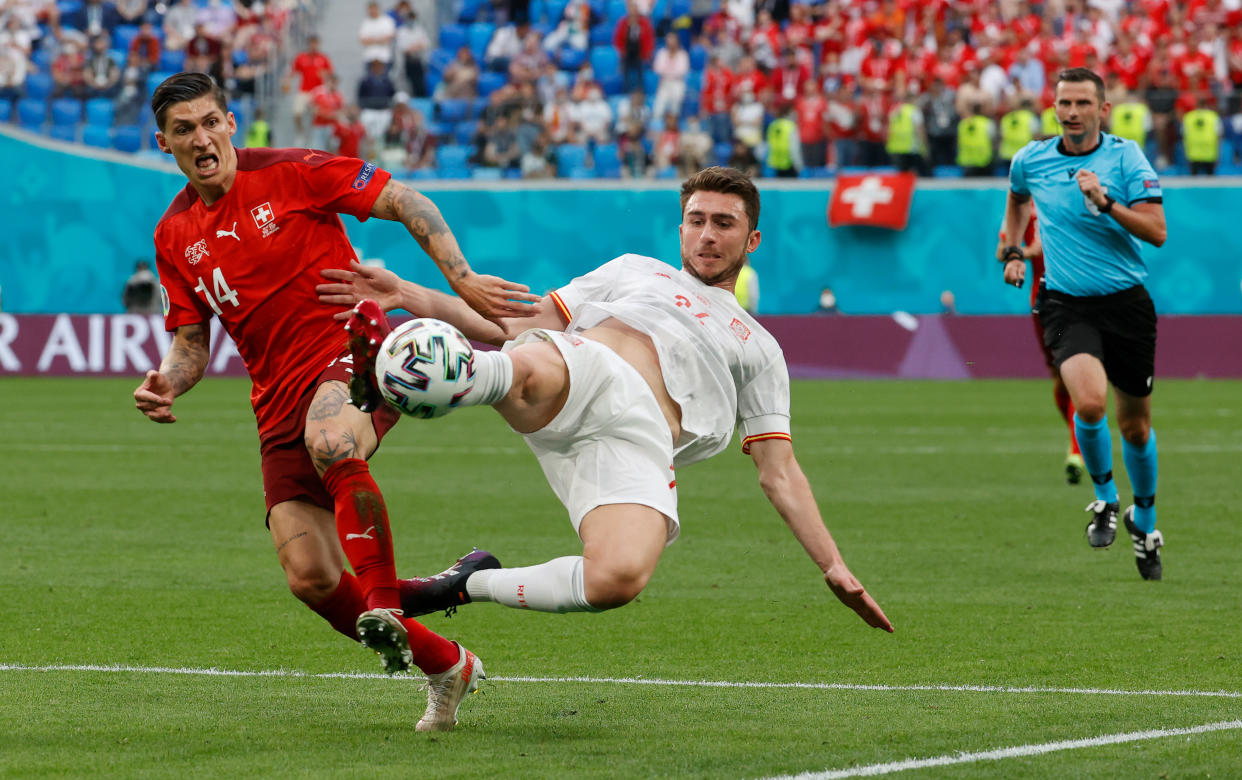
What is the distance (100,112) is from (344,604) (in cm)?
2565

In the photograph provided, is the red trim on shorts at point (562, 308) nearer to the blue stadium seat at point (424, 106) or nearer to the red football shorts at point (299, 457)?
the red football shorts at point (299, 457)

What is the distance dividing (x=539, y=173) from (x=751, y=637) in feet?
71.5

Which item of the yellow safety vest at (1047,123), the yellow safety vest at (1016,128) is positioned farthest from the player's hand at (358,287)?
the yellow safety vest at (1016,128)

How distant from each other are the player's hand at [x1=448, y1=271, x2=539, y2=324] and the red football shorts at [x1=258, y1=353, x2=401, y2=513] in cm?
44

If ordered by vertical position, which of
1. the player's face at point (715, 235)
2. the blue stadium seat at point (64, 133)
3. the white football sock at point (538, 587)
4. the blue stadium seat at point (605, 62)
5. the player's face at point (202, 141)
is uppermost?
the player's face at point (202, 141)

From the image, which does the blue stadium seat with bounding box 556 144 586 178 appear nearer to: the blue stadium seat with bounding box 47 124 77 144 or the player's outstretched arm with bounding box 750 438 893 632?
the blue stadium seat with bounding box 47 124 77 144

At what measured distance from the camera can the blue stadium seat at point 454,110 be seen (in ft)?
94.1

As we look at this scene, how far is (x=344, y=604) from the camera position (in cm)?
569

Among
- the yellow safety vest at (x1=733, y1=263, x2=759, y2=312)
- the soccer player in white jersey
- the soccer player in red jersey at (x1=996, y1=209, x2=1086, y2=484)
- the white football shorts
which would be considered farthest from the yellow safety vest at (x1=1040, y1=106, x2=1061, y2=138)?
the white football shorts

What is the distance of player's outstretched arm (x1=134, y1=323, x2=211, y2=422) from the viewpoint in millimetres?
Result: 5586

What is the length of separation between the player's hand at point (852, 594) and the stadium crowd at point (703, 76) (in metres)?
20.1

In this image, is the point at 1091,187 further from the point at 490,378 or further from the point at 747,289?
the point at 747,289

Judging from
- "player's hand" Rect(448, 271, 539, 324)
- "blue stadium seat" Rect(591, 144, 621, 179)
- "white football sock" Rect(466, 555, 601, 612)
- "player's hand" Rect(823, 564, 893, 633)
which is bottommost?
"blue stadium seat" Rect(591, 144, 621, 179)

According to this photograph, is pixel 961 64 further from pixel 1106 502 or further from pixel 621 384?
pixel 621 384
